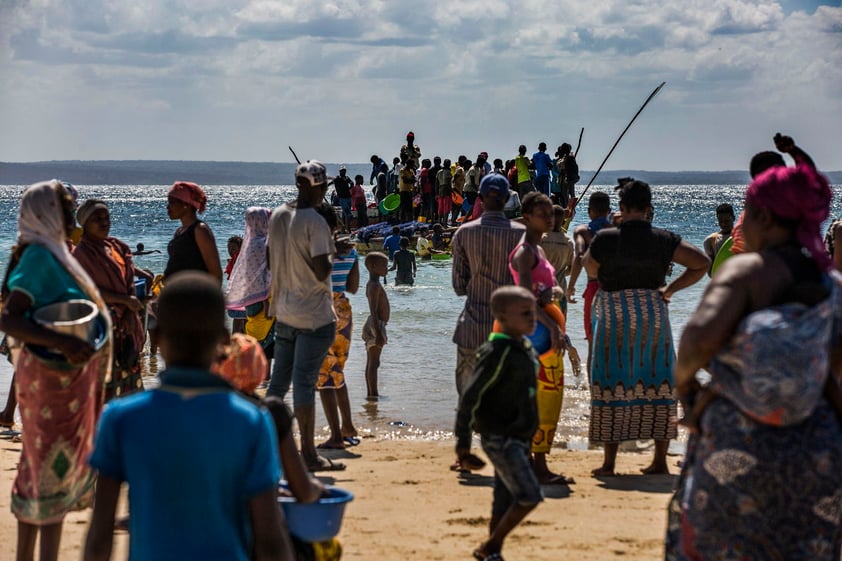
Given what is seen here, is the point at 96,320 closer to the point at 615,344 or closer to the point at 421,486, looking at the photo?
the point at 421,486

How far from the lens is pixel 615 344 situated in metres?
Result: 7.12

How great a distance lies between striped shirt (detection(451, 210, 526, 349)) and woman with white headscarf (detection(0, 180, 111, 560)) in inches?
107

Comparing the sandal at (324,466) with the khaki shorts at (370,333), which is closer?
the sandal at (324,466)

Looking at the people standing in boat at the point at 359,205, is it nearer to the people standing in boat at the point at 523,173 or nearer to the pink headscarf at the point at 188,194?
the people standing in boat at the point at 523,173

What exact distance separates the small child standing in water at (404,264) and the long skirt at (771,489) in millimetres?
17614

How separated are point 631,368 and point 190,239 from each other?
8.48 ft

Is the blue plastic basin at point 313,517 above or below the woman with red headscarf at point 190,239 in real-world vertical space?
below

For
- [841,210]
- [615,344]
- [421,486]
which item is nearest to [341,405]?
[421,486]

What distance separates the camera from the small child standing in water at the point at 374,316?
9.41 meters

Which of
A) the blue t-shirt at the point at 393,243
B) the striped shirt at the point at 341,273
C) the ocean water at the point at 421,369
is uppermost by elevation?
the striped shirt at the point at 341,273

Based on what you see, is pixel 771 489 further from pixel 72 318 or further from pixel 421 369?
pixel 421 369

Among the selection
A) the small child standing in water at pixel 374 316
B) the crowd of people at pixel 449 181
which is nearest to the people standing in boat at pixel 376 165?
the crowd of people at pixel 449 181

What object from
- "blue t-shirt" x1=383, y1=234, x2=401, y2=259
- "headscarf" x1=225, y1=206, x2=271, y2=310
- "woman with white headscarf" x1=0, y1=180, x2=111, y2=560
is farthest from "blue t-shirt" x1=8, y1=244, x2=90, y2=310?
"blue t-shirt" x1=383, y1=234, x2=401, y2=259

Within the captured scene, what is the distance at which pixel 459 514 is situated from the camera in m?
6.32
